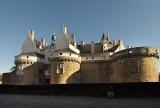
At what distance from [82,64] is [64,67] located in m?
6.37

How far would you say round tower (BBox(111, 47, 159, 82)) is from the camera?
46.4 m

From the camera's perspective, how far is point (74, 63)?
178 ft

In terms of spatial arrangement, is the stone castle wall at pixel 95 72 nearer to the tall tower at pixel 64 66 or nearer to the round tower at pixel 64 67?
the tall tower at pixel 64 66

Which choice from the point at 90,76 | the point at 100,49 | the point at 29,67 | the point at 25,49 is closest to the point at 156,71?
the point at 90,76

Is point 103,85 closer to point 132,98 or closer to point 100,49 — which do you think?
point 132,98

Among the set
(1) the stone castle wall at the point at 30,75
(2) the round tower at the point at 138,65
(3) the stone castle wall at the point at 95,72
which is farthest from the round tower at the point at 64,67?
(2) the round tower at the point at 138,65

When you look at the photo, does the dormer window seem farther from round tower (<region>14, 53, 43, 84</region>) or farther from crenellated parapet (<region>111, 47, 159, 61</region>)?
crenellated parapet (<region>111, 47, 159, 61</region>)

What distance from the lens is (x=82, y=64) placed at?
189 ft

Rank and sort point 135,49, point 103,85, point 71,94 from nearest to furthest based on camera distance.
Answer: point 103,85, point 71,94, point 135,49

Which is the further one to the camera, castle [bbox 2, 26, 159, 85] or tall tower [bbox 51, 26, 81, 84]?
tall tower [bbox 51, 26, 81, 84]

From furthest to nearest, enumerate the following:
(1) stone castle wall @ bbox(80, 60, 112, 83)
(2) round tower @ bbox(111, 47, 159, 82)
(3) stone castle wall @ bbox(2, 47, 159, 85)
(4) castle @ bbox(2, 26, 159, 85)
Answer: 1. (1) stone castle wall @ bbox(80, 60, 112, 83)
2. (4) castle @ bbox(2, 26, 159, 85)
3. (3) stone castle wall @ bbox(2, 47, 159, 85)
4. (2) round tower @ bbox(111, 47, 159, 82)

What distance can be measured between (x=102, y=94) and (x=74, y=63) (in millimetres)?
37005

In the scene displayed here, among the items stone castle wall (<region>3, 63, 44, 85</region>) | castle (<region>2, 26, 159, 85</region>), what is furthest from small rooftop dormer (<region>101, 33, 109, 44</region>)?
stone castle wall (<region>3, 63, 44, 85</region>)

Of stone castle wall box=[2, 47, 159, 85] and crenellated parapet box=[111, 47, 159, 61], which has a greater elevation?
crenellated parapet box=[111, 47, 159, 61]
